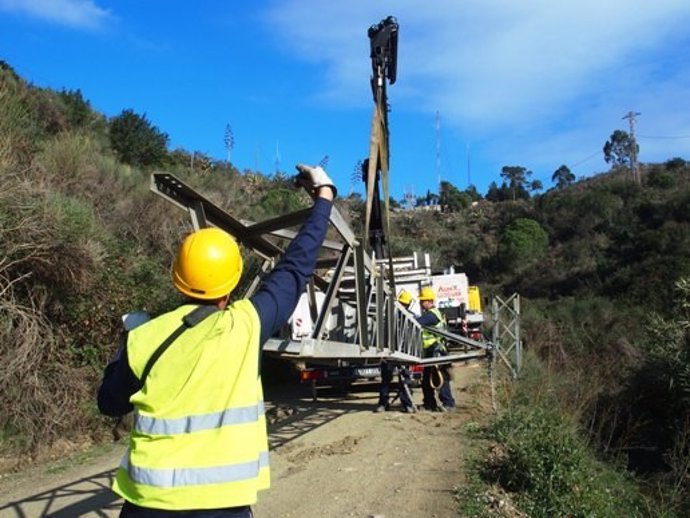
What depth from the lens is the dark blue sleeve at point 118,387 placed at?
2.34m

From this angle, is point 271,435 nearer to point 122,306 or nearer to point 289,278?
point 122,306

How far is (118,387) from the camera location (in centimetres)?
237

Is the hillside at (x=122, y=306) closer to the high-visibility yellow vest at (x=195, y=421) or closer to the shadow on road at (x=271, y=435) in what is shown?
the shadow on road at (x=271, y=435)

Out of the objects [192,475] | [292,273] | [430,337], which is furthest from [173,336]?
[430,337]

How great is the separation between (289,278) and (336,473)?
5.19 m

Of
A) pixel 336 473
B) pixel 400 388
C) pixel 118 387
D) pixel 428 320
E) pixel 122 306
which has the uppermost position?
pixel 122 306

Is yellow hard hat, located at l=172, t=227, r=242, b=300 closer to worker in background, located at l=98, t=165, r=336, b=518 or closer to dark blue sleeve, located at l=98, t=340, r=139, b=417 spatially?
worker in background, located at l=98, t=165, r=336, b=518

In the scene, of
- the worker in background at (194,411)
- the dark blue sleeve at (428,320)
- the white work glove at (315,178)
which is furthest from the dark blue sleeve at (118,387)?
the dark blue sleeve at (428,320)

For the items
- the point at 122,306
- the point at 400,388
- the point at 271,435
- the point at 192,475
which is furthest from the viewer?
the point at 400,388

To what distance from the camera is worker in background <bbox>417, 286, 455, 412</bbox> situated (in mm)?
11305

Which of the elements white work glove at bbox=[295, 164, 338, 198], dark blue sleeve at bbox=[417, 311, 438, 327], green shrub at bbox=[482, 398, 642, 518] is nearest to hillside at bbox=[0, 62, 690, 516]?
green shrub at bbox=[482, 398, 642, 518]

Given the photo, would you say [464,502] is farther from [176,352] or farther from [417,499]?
[176,352]

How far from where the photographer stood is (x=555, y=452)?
22.9 feet

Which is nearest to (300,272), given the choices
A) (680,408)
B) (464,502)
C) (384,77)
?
(464,502)
